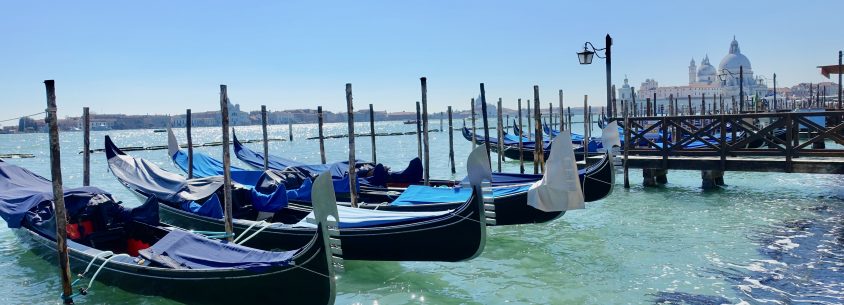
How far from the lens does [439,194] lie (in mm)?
8117

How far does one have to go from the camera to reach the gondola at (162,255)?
4371mm

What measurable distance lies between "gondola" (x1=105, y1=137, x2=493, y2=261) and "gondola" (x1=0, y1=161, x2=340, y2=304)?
62 cm

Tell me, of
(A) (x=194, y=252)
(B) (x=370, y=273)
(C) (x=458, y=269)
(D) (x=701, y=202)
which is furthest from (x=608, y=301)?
(D) (x=701, y=202)

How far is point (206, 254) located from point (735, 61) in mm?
103158

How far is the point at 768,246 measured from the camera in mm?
6797

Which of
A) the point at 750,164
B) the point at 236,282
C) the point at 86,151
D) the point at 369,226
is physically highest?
the point at 86,151

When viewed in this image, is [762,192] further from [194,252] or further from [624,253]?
[194,252]

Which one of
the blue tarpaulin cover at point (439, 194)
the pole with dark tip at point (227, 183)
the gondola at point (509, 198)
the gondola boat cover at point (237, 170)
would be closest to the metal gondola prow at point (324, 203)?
the pole with dark tip at point (227, 183)

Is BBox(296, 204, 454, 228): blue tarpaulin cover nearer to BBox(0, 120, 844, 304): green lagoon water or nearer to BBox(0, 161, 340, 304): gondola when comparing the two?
BBox(0, 120, 844, 304): green lagoon water

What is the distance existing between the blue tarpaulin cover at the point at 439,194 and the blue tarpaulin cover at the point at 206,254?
299cm

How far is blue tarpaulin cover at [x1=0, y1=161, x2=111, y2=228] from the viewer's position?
6816mm

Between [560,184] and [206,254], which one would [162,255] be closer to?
[206,254]

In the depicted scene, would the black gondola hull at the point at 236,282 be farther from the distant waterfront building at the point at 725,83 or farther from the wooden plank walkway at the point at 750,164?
the distant waterfront building at the point at 725,83

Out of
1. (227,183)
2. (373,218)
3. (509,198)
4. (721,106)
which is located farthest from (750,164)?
(721,106)
